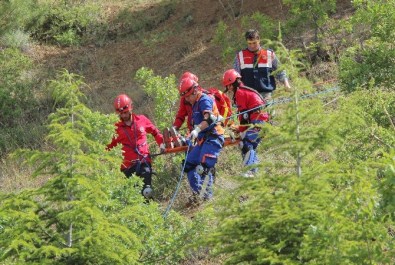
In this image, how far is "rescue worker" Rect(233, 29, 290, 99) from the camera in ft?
33.3

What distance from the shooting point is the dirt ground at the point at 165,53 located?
60.7ft

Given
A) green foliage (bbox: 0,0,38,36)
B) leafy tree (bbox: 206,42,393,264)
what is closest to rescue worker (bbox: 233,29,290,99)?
leafy tree (bbox: 206,42,393,264)

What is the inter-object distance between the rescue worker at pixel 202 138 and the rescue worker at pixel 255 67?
3.63ft

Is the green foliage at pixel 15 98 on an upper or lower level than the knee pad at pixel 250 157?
lower

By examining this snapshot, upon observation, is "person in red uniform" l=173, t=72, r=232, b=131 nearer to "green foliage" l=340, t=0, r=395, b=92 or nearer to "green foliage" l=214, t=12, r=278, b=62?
"green foliage" l=340, t=0, r=395, b=92

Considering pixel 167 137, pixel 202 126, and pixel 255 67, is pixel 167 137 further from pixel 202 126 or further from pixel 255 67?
pixel 255 67

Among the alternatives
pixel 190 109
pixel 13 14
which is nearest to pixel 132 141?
pixel 190 109

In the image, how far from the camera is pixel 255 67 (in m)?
10.2

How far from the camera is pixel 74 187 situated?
5.76m

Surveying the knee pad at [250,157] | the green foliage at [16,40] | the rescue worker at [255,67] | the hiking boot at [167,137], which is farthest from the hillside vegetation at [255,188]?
the green foliage at [16,40]

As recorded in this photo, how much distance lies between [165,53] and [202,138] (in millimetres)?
11203

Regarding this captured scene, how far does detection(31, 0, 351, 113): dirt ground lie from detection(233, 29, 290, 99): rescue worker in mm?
6362

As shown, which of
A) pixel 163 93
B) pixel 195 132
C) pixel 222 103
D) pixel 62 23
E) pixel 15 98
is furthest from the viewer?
pixel 62 23

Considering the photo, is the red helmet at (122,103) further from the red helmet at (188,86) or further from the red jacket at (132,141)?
the red helmet at (188,86)
